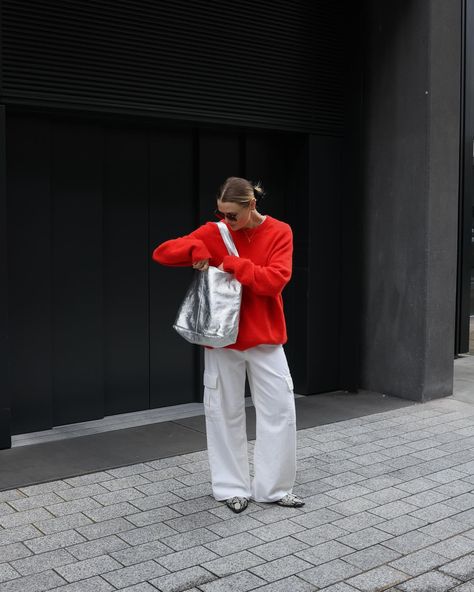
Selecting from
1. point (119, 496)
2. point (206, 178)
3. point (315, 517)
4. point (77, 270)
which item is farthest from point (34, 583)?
point (206, 178)

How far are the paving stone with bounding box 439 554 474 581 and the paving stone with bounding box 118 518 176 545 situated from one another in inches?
58.0

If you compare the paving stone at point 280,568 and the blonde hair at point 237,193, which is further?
the blonde hair at point 237,193

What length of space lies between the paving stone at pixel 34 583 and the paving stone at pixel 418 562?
5.52ft

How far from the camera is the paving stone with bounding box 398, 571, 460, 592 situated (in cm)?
384

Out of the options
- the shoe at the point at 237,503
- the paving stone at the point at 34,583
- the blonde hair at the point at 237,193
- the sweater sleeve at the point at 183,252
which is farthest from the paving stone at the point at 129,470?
the blonde hair at the point at 237,193

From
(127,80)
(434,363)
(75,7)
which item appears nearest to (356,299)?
(434,363)

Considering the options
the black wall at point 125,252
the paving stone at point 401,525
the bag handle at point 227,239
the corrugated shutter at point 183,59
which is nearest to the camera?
the paving stone at point 401,525

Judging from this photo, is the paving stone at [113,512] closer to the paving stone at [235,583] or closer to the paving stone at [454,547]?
the paving stone at [235,583]

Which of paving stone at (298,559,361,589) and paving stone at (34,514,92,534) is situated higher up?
paving stone at (34,514,92,534)

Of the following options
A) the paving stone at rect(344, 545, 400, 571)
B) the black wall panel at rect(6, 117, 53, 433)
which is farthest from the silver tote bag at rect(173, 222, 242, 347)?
the black wall panel at rect(6, 117, 53, 433)

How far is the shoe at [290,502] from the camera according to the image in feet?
15.9

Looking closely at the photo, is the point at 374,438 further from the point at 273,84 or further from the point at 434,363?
the point at 273,84

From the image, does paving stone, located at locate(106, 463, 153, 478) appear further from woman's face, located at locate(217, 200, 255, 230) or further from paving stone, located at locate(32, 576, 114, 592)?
woman's face, located at locate(217, 200, 255, 230)

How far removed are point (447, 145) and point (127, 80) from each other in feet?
10.4
